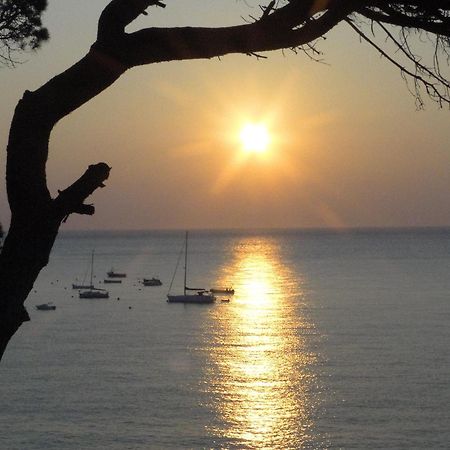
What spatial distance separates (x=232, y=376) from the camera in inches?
1893

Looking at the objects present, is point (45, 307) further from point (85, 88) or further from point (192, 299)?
point (85, 88)

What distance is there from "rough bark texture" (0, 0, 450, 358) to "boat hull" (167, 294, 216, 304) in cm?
8695

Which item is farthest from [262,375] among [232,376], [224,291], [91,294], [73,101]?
[224,291]

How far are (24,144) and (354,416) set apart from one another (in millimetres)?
37596

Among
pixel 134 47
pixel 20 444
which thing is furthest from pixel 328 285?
pixel 134 47

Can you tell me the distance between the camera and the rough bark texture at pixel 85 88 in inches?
142

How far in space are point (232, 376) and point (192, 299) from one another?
4280 cm

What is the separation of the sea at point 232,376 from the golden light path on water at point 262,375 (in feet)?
0.31

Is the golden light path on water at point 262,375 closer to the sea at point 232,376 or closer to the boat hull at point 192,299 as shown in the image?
the sea at point 232,376

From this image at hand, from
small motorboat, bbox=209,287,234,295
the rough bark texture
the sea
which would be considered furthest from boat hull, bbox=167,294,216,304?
the rough bark texture

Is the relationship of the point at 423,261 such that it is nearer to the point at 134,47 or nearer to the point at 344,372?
the point at 344,372

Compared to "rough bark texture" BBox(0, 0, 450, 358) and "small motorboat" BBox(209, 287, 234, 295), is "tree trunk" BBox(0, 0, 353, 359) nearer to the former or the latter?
"rough bark texture" BBox(0, 0, 450, 358)

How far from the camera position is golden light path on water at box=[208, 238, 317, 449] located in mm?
37844

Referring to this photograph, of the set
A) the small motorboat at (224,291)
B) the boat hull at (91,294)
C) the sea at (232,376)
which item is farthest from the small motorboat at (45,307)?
the small motorboat at (224,291)
